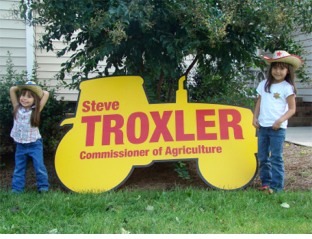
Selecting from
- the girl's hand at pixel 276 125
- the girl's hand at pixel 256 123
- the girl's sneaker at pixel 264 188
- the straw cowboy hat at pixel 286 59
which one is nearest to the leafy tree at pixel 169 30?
the straw cowboy hat at pixel 286 59

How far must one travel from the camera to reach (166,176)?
17.4 ft

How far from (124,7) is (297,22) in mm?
1929

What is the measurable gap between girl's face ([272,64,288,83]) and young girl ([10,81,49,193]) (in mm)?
2477

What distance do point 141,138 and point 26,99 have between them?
128cm

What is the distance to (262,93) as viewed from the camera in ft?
15.1

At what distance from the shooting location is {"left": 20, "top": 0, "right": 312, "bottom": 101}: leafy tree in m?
4.21

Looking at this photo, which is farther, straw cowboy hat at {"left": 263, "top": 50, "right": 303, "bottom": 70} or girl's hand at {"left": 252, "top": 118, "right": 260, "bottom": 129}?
girl's hand at {"left": 252, "top": 118, "right": 260, "bottom": 129}

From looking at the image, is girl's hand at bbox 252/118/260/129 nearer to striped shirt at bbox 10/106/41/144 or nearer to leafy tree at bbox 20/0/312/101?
leafy tree at bbox 20/0/312/101

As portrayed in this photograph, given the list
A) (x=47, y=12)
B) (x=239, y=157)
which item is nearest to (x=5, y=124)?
(x=47, y=12)

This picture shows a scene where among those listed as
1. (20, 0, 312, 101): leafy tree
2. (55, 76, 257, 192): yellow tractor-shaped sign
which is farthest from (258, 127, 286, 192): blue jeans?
(20, 0, 312, 101): leafy tree

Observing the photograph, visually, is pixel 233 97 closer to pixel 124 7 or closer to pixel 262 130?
pixel 262 130

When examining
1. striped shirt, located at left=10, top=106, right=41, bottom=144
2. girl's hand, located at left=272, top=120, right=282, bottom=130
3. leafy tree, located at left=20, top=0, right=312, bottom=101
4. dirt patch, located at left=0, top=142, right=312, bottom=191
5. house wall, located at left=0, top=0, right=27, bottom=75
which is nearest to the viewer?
leafy tree, located at left=20, top=0, right=312, bottom=101

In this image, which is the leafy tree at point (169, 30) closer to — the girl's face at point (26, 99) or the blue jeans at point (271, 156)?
the girl's face at point (26, 99)

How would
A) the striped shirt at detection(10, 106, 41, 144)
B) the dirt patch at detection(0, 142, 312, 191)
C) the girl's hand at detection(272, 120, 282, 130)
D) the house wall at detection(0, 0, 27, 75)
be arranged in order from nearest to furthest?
the girl's hand at detection(272, 120, 282, 130) < the striped shirt at detection(10, 106, 41, 144) < the dirt patch at detection(0, 142, 312, 191) < the house wall at detection(0, 0, 27, 75)
